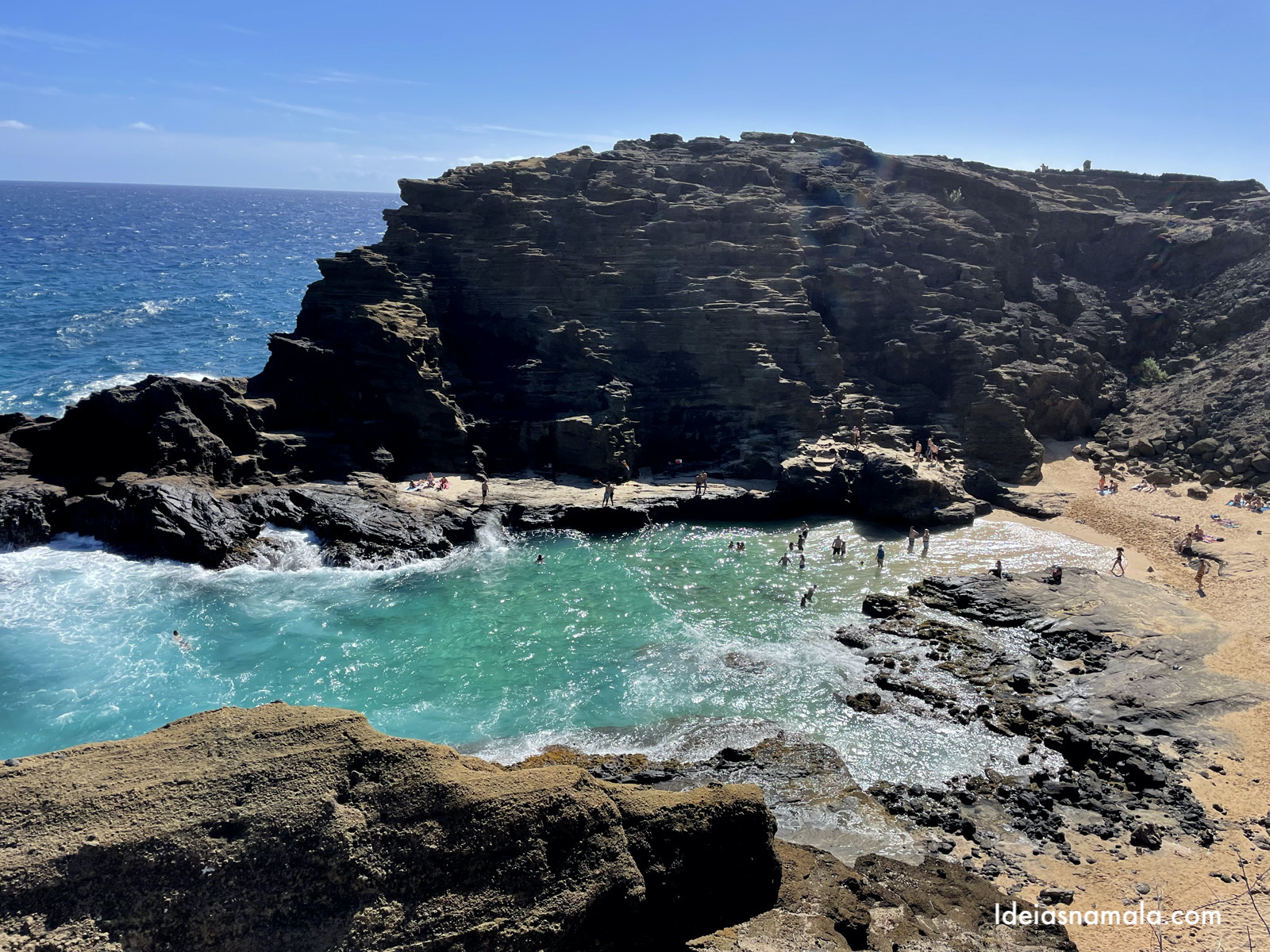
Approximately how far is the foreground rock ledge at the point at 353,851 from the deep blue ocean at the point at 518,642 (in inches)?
357

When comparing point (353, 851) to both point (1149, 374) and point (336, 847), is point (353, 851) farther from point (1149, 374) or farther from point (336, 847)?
point (1149, 374)

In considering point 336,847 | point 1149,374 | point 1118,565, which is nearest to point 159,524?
point 336,847

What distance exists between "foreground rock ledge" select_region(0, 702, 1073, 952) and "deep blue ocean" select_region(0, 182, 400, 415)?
147 ft

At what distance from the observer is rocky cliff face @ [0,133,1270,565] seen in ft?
103

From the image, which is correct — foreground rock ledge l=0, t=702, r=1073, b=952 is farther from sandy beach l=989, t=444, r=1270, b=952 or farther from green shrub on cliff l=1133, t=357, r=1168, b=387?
green shrub on cliff l=1133, t=357, r=1168, b=387

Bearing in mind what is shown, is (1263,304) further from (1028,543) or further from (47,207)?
(47,207)

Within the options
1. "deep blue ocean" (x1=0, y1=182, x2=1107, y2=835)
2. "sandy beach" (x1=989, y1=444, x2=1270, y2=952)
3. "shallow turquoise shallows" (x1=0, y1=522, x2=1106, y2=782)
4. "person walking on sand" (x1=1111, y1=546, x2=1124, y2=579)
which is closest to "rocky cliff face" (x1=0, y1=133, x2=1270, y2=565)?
"deep blue ocean" (x1=0, y1=182, x2=1107, y2=835)

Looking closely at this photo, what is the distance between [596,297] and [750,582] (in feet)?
60.4

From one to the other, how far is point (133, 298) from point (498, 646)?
69.6m

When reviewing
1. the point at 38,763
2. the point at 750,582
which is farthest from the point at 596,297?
the point at 38,763

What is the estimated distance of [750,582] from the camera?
29.0 m

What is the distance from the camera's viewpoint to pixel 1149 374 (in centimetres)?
4462

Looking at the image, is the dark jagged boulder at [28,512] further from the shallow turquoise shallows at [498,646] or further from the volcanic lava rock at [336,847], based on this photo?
the volcanic lava rock at [336,847]

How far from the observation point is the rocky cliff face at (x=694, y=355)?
103 feet
